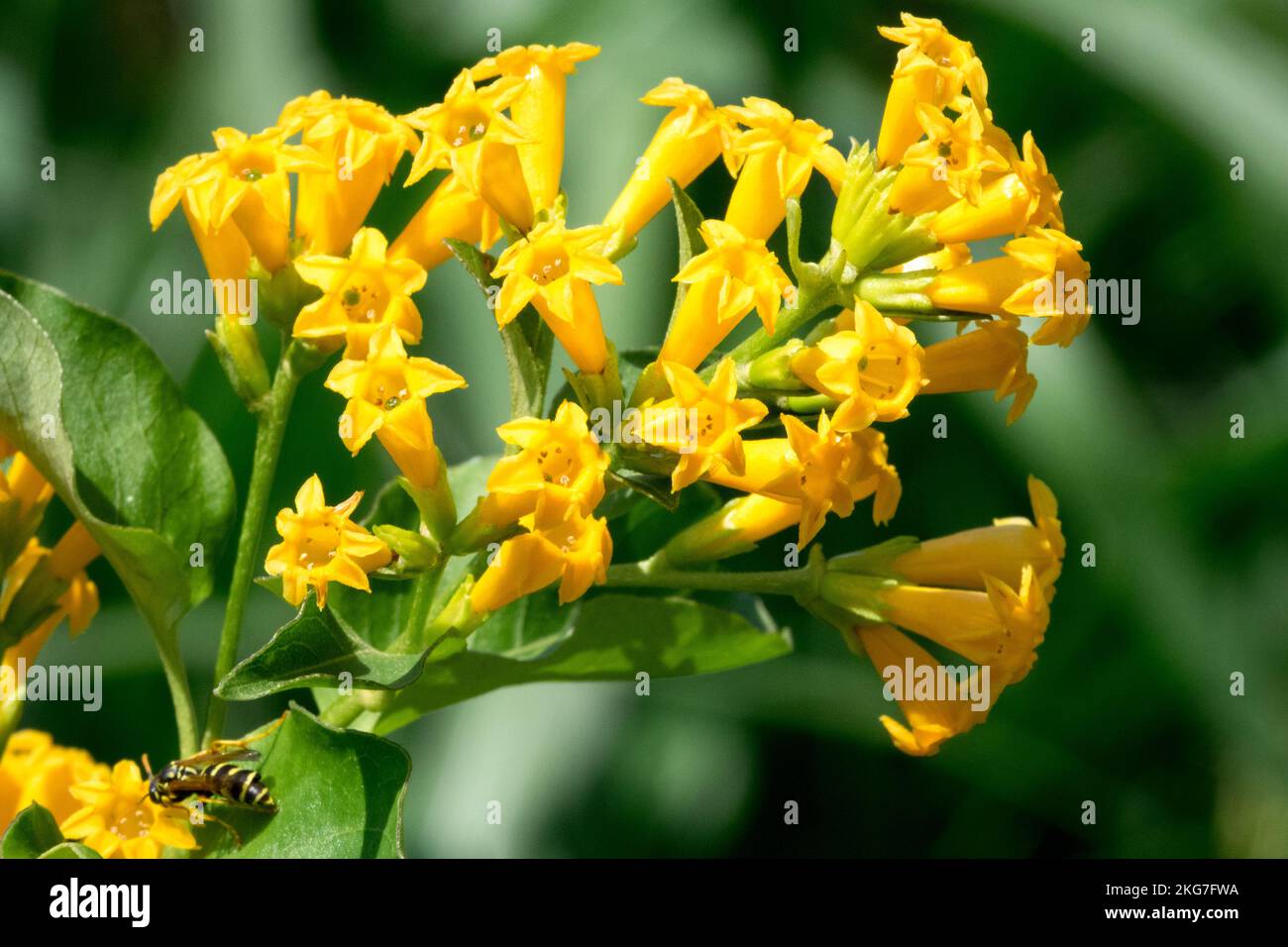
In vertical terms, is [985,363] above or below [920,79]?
below

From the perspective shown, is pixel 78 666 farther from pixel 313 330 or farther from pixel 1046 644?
pixel 1046 644

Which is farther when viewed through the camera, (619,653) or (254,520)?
(619,653)

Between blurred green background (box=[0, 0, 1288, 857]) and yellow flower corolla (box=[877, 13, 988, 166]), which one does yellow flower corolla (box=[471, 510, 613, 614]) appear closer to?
yellow flower corolla (box=[877, 13, 988, 166])

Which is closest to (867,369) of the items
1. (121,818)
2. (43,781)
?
(121,818)

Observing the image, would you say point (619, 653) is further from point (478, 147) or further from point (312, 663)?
point (478, 147)

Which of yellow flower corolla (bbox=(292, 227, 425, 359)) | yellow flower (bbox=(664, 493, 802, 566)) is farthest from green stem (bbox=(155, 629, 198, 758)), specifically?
yellow flower (bbox=(664, 493, 802, 566))

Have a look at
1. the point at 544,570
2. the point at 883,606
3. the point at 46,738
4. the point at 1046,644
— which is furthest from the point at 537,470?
the point at 1046,644
